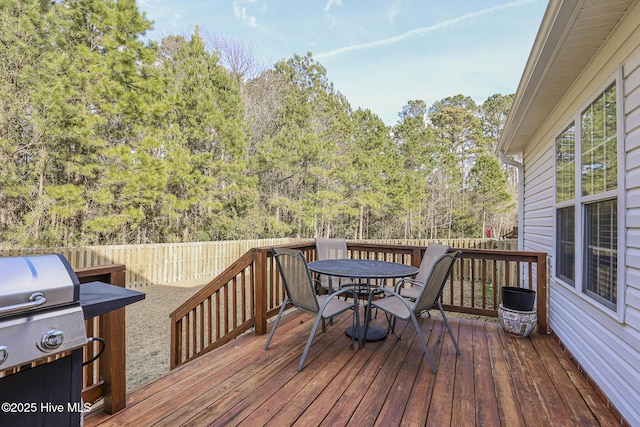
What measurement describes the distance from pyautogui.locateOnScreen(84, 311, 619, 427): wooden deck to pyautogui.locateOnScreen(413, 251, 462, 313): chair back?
468 millimetres

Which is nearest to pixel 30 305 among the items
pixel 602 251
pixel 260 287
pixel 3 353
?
pixel 3 353

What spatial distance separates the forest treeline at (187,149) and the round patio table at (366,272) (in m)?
7.58

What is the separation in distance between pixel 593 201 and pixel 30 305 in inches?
139

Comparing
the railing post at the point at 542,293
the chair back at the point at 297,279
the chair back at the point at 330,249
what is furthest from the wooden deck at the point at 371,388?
the chair back at the point at 330,249

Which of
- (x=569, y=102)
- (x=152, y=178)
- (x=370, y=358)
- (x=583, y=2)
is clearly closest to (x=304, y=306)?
(x=370, y=358)

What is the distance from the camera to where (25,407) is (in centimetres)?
103

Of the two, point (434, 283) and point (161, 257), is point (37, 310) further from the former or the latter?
point (161, 257)

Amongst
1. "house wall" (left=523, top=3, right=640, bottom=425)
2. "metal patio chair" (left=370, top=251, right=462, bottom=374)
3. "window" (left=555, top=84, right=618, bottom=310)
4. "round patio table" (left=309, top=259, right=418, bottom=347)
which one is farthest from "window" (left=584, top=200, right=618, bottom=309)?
"round patio table" (left=309, top=259, right=418, bottom=347)

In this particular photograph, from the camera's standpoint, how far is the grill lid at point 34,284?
3.01ft

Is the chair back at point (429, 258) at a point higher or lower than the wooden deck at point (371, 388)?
higher

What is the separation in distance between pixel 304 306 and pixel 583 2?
2860mm

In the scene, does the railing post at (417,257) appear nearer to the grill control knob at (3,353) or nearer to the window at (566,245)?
the window at (566,245)

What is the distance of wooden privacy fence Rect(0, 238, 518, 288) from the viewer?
7.10 m

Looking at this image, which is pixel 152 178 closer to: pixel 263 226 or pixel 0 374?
pixel 263 226
